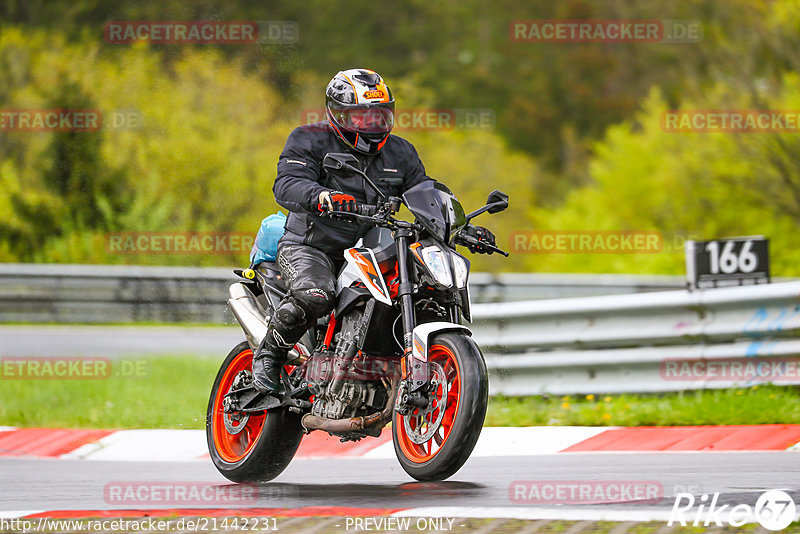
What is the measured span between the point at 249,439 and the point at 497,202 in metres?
2.02

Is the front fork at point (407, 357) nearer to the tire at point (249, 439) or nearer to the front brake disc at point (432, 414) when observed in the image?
the front brake disc at point (432, 414)

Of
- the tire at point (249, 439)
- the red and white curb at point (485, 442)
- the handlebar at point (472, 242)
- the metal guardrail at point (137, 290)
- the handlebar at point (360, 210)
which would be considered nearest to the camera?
the handlebar at point (360, 210)

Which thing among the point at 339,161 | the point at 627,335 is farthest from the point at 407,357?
the point at 627,335

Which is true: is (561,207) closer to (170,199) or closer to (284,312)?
(170,199)

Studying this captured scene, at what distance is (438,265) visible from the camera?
5742 millimetres

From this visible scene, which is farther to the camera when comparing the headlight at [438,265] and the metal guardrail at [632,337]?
the metal guardrail at [632,337]

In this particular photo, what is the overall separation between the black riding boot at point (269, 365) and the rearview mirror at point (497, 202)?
1358 mm

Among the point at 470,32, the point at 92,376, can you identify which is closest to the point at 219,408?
the point at 92,376

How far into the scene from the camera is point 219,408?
274 inches

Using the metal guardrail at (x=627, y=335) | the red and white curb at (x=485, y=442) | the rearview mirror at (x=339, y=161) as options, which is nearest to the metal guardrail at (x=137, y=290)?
the metal guardrail at (x=627, y=335)

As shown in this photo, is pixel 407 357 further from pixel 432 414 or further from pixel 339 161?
pixel 339 161

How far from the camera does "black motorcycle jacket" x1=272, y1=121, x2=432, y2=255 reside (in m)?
6.39

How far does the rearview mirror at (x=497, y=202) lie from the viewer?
20.2ft

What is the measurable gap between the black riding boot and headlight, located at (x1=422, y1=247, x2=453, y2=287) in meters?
1.10
